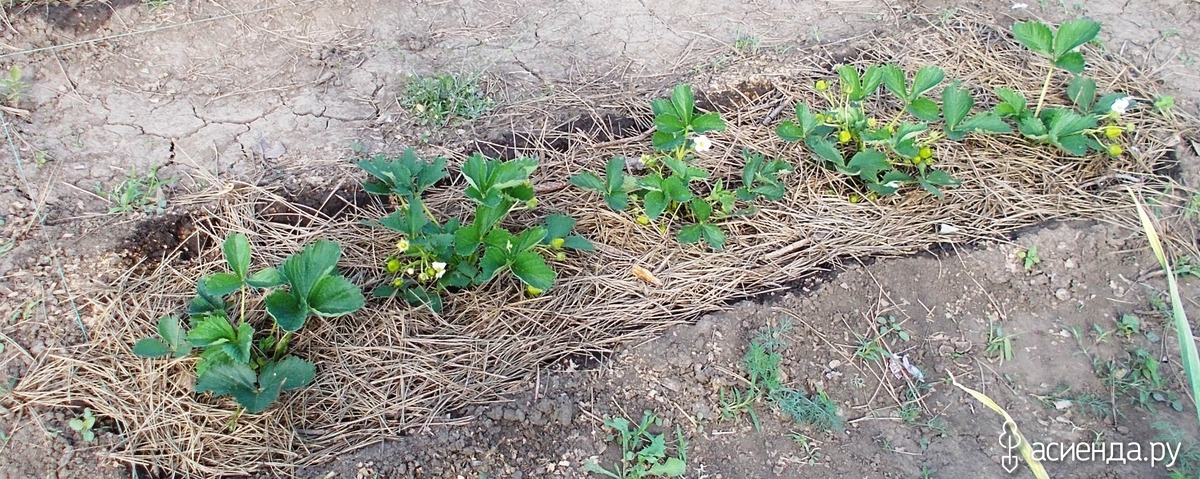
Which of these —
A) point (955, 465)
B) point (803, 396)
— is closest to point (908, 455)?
point (955, 465)

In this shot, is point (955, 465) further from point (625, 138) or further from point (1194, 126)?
point (1194, 126)

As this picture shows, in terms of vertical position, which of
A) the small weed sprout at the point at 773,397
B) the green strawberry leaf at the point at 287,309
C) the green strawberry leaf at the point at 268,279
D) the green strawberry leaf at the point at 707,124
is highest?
the green strawberry leaf at the point at 707,124

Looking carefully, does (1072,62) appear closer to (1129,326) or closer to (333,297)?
(1129,326)

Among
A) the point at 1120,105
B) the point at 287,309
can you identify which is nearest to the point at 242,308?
the point at 287,309

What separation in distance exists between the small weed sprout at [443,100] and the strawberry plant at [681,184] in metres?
0.53

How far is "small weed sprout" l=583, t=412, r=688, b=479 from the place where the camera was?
5.59 feet

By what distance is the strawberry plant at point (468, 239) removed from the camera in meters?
1.87

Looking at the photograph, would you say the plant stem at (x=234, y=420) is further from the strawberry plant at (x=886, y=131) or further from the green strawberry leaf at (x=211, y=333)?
the strawberry plant at (x=886, y=131)

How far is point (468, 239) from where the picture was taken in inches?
73.9

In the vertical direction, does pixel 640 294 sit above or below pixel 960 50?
below

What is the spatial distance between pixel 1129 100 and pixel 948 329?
3.68 ft

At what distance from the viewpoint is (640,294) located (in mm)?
2051

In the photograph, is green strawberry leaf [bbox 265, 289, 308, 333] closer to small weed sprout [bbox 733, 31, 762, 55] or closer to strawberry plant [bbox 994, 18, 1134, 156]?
small weed sprout [bbox 733, 31, 762, 55]

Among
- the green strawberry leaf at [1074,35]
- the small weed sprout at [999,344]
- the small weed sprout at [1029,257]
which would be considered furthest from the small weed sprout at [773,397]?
the green strawberry leaf at [1074,35]
